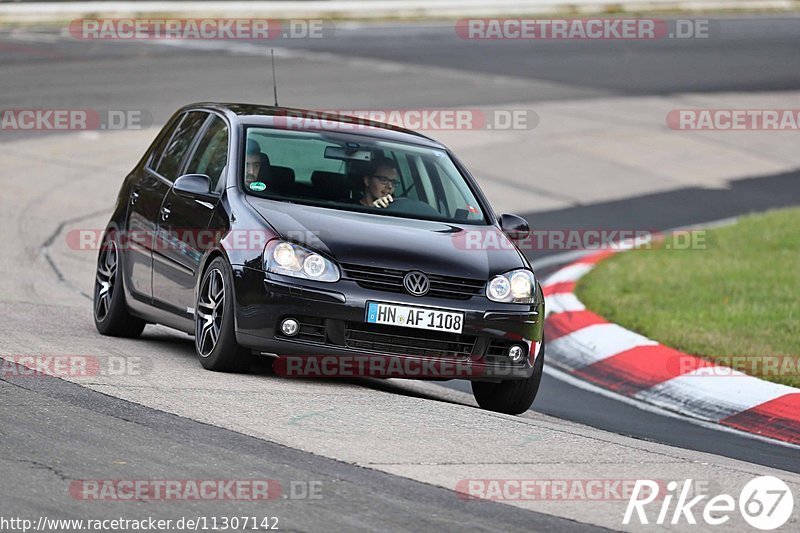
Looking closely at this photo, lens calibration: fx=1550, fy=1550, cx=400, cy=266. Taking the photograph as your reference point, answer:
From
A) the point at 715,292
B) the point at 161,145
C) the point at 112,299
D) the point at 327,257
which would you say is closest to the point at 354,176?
the point at 327,257

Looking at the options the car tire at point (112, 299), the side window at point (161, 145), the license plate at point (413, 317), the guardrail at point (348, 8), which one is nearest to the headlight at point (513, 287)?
the license plate at point (413, 317)

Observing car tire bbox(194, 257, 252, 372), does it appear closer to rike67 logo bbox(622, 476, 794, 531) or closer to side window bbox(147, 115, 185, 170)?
side window bbox(147, 115, 185, 170)

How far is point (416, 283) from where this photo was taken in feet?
26.8

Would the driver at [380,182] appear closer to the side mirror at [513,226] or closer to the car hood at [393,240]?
the car hood at [393,240]

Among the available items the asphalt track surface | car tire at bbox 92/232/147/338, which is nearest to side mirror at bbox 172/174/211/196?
car tire at bbox 92/232/147/338

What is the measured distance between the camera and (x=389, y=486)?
6.20 m

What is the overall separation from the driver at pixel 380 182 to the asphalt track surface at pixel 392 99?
160 cm

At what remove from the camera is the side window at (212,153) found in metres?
9.31

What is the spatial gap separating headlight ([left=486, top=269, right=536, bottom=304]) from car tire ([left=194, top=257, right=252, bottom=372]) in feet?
4.50

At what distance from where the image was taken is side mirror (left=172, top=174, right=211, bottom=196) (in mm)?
9016

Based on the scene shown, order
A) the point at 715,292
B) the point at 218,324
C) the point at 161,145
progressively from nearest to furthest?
the point at 218,324
the point at 161,145
the point at 715,292

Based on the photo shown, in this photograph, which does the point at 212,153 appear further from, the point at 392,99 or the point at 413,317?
the point at 392,99

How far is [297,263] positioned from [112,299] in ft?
7.81

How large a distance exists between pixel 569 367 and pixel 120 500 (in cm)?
563
